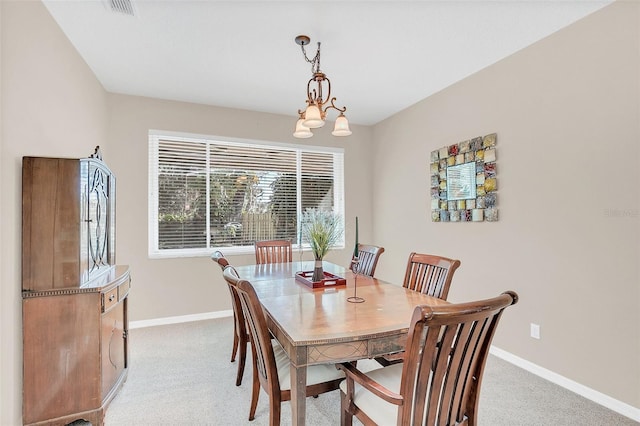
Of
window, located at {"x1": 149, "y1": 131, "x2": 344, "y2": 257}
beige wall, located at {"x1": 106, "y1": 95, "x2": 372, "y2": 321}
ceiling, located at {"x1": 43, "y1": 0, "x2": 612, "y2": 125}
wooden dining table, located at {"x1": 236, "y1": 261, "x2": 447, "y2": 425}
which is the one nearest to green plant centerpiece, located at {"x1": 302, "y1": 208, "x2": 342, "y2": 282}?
wooden dining table, located at {"x1": 236, "y1": 261, "x2": 447, "y2": 425}

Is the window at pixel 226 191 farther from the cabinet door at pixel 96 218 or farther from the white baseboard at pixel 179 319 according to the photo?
the cabinet door at pixel 96 218

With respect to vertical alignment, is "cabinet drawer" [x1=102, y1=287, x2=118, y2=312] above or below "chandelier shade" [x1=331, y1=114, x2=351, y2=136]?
below

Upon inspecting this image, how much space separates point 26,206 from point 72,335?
79 centimetres

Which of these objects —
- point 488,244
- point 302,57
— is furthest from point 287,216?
point 488,244

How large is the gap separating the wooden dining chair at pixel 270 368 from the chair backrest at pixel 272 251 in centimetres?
166

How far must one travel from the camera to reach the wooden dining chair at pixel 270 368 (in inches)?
57.2

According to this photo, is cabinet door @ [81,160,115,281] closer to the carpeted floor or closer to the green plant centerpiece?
the carpeted floor

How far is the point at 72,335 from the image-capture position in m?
1.83

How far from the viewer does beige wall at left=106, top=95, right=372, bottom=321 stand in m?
3.61

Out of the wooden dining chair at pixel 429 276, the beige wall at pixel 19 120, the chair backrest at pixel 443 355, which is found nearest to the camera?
the chair backrest at pixel 443 355

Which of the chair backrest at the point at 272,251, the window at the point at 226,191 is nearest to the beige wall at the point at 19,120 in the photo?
the window at the point at 226,191

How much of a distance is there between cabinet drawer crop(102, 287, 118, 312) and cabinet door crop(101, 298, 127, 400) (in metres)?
0.04

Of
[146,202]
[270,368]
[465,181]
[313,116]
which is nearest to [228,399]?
[270,368]

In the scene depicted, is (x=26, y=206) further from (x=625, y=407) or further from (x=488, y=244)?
(x=625, y=407)
